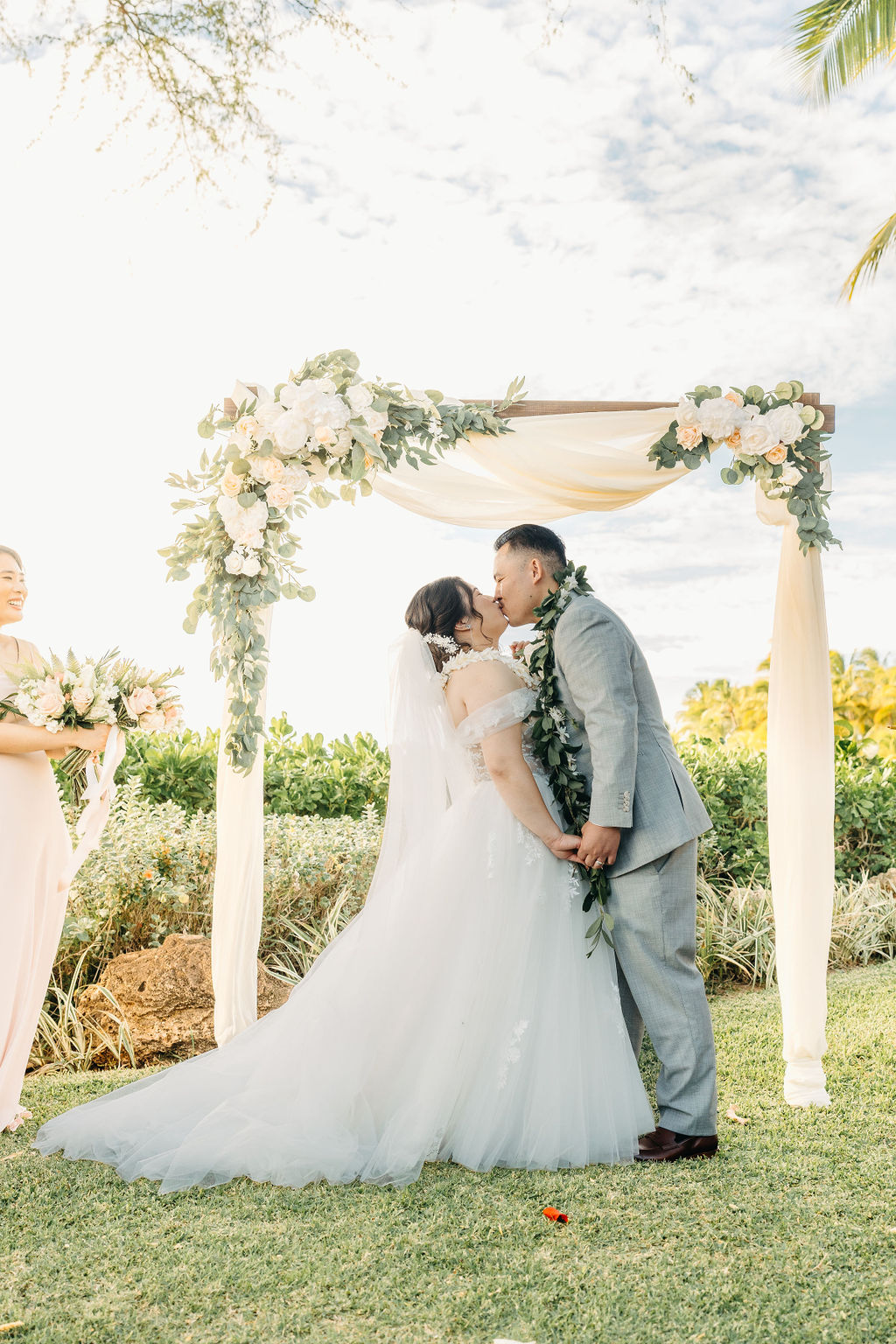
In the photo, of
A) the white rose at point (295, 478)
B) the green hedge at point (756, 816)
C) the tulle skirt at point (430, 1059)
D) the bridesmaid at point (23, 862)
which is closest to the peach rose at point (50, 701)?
the bridesmaid at point (23, 862)

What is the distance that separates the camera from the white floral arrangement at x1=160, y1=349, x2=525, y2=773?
14.3 feet

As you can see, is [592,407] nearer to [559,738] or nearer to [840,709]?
[559,738]

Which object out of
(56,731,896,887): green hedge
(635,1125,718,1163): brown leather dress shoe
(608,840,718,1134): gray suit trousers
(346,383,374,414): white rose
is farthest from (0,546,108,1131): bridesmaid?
(56,731,896,887): green hedge

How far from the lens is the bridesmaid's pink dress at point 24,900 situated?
13.9 ft

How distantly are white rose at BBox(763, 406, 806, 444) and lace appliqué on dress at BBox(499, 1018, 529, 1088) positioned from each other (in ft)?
9.57

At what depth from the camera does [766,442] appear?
179 inches

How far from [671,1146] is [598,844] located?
1.16m

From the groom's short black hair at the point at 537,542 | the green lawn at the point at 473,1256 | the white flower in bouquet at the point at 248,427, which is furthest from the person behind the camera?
the white flower in bouquet at the point at 248,427

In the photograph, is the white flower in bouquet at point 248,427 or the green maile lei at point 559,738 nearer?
the green maile lei at point 559,738

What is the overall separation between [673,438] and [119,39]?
496 cm

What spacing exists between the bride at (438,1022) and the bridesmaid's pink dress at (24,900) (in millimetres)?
435

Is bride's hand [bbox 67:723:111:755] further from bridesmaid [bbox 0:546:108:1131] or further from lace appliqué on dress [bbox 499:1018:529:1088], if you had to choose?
lace appliqué on dress [bbox 499:1018:529:1088]

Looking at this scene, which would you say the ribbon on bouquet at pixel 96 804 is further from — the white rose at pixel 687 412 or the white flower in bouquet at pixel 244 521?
the white rose at pixel 687 412

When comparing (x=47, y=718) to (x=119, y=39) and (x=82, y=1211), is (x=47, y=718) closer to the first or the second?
(x=82, y=1211)
